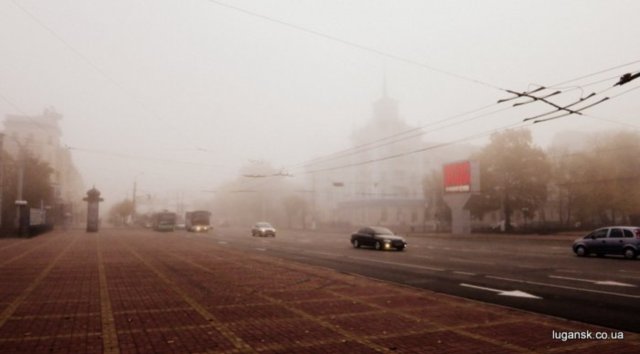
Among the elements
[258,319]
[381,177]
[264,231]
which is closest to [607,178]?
[264,231]

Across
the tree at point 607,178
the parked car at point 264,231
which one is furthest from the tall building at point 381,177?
the parked car at point 264,231

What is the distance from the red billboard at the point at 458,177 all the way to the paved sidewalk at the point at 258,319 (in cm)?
3954

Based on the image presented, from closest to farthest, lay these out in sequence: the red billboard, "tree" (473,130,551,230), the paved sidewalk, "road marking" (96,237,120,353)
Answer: "road marking" (96,237,120,353), the paved sidewalk, the red billboard, "tree" (473,130,551,230)

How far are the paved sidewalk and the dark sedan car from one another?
13.1m

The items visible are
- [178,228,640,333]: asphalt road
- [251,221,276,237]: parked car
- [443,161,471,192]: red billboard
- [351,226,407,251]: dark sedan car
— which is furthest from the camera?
[443,161,471,192]: red billboard

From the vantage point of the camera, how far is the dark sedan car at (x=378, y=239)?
1081 inches

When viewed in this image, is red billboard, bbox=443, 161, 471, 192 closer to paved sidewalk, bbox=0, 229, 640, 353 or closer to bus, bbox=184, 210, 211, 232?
bus, bbox=184, 210, 211, 232

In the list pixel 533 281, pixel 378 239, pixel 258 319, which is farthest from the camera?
pixel 378 239

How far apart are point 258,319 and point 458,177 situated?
1846 inches

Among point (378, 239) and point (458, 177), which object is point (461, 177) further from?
point (378, 239)

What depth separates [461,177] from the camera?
5194 cm

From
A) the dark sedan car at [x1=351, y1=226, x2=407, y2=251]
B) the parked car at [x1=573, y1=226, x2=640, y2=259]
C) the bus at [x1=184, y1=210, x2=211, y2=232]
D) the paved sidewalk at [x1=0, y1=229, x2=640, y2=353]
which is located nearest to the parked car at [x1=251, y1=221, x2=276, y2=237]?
the bus at [x1=184, y1=210, x2=211, y2=232]

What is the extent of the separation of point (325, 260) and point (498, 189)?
41988 millimetres

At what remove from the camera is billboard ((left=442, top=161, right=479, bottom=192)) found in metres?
50.8
